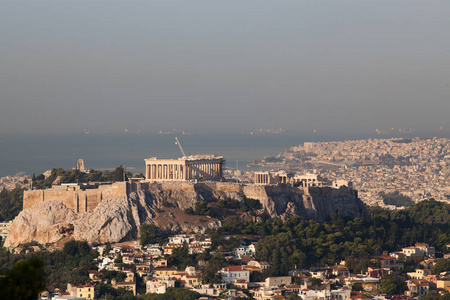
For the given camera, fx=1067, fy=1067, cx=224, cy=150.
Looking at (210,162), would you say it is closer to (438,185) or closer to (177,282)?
(177,282)

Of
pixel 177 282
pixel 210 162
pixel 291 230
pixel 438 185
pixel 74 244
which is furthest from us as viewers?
pixel 438 185

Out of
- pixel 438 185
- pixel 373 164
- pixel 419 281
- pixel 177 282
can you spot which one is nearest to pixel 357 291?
pixel 419 281

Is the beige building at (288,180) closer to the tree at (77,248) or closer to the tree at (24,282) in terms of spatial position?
the tree at (77,248)

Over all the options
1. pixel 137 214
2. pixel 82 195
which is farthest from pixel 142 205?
pixel 82 195

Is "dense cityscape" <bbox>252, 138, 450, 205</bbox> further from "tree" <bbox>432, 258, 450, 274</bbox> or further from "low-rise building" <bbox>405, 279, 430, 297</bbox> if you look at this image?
"low-rise building" <bbox>405, 279, 430, 297</bbox>

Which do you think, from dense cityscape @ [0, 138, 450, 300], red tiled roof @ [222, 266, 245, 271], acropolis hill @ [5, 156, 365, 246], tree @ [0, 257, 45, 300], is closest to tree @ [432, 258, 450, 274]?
dense cityscape @ [0, 138, 450, 300]

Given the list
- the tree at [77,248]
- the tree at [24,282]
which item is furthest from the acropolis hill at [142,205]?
the tree at [24,282]
